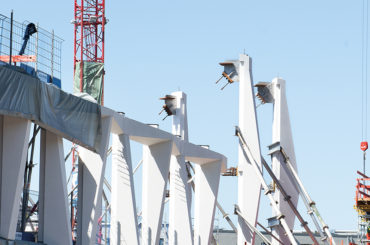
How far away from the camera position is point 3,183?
37.9 meters

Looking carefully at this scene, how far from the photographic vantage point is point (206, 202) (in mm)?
64312

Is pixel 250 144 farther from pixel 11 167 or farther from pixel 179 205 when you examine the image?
pixel 11 167

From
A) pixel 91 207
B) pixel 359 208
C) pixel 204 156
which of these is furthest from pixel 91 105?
pixel 359 208

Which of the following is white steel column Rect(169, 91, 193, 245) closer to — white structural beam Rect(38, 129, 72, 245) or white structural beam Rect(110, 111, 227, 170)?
white structural beam Rect(110, 111, 227, 170)

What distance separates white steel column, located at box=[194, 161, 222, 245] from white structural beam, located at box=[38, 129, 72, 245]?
2325 centimetres

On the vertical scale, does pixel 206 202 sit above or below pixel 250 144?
below

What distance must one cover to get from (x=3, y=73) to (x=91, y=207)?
10292 millimetres

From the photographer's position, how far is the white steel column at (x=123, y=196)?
48625 mm

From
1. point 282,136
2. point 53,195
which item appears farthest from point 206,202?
point 53,195

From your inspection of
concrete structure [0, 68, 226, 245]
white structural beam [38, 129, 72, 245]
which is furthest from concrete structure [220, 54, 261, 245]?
white structural beam [38, 129, 72, 245]

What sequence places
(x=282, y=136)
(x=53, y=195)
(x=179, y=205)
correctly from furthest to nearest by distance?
1. (x=282, y=136)
2. (x=179, y=205)
3. (x=53, y=195)

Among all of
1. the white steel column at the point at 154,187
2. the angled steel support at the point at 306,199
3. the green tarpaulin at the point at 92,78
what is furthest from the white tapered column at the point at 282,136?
the green tarpaulin at the point at 92,78

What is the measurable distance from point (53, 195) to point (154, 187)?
521 inches

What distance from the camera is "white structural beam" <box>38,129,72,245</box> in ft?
136
